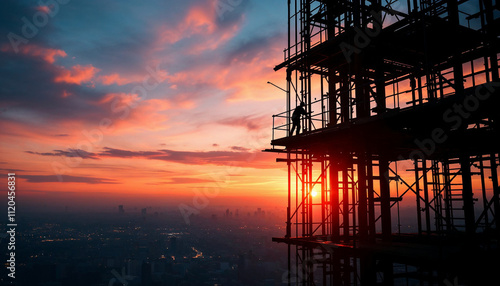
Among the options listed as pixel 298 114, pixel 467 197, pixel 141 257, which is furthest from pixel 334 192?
pixel 141 257

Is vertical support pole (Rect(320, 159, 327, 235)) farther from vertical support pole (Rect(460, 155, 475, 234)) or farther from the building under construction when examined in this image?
vertical support pole (Rect(460, 155, 475, 234))

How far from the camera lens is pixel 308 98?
54.4ft

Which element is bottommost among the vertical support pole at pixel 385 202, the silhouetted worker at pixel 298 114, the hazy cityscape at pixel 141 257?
the hazy cityscape at pixel 141 257

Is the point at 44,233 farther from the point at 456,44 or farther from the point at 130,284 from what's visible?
the point at 456,44

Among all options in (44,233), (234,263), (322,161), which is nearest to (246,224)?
(234,263)

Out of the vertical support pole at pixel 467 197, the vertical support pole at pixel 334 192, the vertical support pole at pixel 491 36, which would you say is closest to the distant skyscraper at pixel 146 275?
the vertical support pole at pixel 334 192

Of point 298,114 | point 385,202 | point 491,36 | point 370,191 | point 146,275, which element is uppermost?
point 491,36

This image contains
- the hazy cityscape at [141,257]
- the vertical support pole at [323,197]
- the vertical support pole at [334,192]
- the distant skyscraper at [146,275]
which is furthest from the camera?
the distant skyscraper at [146,275]

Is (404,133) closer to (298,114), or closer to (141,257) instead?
(298,114)

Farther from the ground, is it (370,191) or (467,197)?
(370,191)

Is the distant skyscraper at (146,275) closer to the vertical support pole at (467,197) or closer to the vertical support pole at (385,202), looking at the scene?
the vertical support pole at (385,202)

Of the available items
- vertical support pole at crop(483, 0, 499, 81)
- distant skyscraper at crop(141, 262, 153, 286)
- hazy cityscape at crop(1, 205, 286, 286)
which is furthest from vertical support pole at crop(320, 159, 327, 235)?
distant skyscraper at crop(141, 262, 153, 286)

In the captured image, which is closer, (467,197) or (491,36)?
(467,197)

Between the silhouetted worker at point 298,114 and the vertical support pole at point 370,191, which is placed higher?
the silhouetted worker at point 298,114
